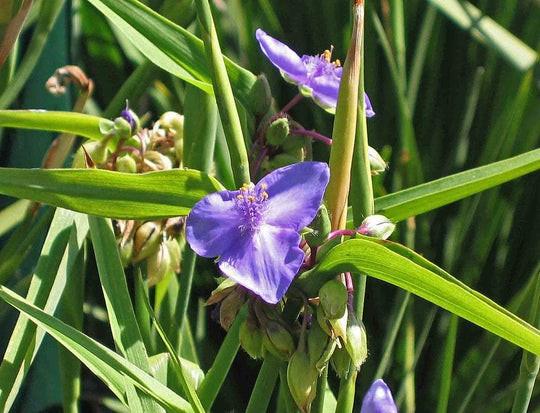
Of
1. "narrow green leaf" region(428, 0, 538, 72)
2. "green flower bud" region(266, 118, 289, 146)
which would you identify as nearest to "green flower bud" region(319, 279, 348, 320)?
"green flower bud" region(266, 118, 289, 146)

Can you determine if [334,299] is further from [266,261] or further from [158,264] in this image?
[158,264]

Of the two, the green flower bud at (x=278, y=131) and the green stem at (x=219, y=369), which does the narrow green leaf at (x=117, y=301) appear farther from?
the green flower bud at (x=278, y=131)

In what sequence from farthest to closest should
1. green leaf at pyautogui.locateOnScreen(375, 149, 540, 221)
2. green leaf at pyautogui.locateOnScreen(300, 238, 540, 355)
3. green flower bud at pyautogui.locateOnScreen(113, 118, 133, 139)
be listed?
1. green flower bud at pyautogui.locateOnScreen(113, 118, 133, 139)
2. green leaf at pyautogui.locateOnScreen(375, 149, 540, 221)
3. green leaf at pyautogui.locateOnScreen(300, 238, 540, 355)

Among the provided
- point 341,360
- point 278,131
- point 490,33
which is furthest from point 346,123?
point 490,33

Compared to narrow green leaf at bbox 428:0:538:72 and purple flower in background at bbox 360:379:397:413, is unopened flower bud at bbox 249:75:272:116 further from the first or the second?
narrow green leaf at bbox 428:0:538:72

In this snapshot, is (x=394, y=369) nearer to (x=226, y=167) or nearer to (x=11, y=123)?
(x=226, y=167)

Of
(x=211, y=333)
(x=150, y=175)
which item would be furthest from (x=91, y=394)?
(x=150, y=175)
